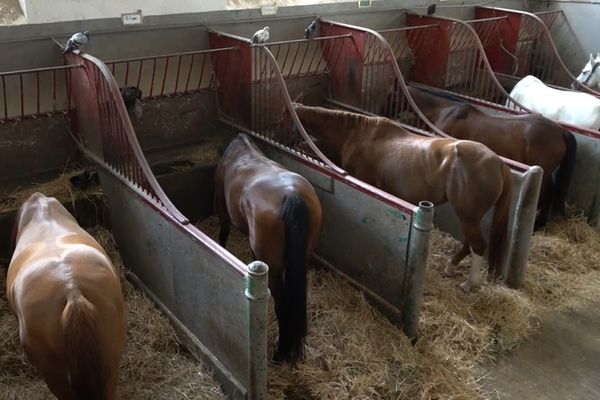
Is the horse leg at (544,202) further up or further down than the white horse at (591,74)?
further down

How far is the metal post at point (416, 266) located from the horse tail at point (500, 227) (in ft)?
2.36

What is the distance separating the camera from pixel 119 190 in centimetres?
298

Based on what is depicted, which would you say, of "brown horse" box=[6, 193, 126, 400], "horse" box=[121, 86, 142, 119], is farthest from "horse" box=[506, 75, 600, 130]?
"brown horse" box=[6, 193, 126, 400]

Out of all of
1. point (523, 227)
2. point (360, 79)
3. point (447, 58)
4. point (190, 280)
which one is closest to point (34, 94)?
point (190, 280)

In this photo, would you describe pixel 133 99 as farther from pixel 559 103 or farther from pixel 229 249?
pixel 559 103

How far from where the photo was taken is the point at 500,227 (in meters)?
3.21

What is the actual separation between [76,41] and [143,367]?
179 cm

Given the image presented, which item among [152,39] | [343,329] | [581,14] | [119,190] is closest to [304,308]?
[343,329]

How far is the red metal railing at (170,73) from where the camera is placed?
364cm

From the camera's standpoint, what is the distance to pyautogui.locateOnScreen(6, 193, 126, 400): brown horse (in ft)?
6.00

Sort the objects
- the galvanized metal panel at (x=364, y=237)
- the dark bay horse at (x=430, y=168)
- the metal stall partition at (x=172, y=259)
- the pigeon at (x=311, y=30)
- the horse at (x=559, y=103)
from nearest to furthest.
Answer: the metal stall partition at (x=172, y=259) → the galvanized metal panel at (x=364, y=237) → the dark bay horse at (x=430, y=168) → the pigeon at (x=311, y=30) → the horse at (x=559, y=103)

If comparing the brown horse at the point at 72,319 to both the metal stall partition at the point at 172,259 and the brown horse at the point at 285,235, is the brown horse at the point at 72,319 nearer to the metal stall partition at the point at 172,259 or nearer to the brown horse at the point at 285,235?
the metal stall partition at the point at 172,259

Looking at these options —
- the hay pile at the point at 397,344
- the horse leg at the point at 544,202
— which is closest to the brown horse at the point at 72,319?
the hay pile at the point at 397,344

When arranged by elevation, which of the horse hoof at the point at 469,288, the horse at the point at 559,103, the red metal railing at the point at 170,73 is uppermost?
the red metal railing at the point at 170,73
